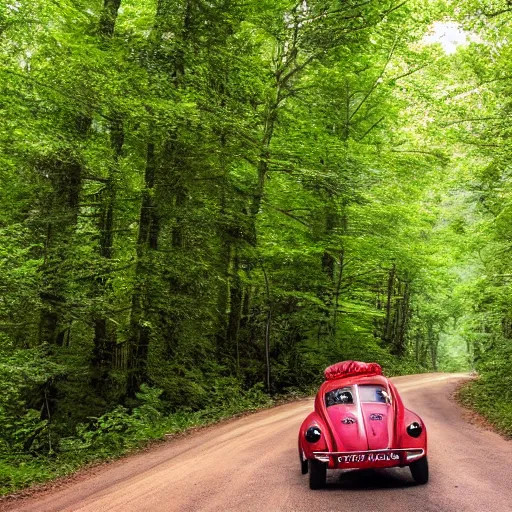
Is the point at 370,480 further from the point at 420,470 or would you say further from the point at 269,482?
the point at 269,482

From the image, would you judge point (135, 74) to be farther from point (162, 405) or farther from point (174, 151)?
point (162, 405)

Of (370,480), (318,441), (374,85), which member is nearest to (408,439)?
(370,480)

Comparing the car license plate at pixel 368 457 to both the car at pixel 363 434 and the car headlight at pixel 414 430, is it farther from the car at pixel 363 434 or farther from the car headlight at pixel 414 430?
the car headlight at pixel 414 430

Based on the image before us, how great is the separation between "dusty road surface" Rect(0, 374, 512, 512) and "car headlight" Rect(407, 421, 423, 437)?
0.65 m

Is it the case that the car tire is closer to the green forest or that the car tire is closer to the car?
the car

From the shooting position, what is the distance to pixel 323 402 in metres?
6.71

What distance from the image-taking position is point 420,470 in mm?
6094

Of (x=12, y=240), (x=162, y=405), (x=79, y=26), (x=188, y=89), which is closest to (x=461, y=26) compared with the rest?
(x=188, y=89)

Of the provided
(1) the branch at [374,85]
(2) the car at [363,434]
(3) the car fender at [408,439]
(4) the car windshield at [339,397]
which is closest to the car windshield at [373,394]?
(2) the car at [363,434]

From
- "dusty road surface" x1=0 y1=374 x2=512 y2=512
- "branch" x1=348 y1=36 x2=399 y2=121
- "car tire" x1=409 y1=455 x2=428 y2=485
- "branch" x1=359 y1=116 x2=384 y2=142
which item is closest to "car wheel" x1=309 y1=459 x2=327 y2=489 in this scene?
"dusty road surface" x1=0 y1=374 x2=512 y2=512

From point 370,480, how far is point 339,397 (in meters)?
1.16

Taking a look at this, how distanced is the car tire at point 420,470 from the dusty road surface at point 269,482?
3.7 inches

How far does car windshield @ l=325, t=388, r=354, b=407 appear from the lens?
6.46 metres

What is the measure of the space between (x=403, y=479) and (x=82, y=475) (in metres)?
5.96
